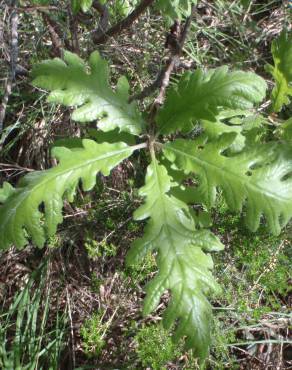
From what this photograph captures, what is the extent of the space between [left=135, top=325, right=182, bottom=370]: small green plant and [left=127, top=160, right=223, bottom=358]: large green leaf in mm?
714

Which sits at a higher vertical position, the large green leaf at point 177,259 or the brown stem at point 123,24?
the brown stem at point 123,24

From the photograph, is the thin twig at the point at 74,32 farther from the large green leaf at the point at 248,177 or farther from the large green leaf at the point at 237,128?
the large green leaf at the point at 248,177

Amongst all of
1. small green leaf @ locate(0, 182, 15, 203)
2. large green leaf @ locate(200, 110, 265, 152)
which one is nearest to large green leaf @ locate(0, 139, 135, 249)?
small green leaf @ locate(0, 182, 15, 203)

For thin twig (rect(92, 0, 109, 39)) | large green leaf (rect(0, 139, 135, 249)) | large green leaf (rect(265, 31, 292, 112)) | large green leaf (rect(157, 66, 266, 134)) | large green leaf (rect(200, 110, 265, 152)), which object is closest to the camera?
large green leaf (rect(0, 139, 135, 249))

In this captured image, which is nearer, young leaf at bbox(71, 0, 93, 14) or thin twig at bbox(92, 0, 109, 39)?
young leaf at bbox(71, 0, 93, 14)

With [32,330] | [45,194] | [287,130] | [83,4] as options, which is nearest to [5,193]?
[45,194]

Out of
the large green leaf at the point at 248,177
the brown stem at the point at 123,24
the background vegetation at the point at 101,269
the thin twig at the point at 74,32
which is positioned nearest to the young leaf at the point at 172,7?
the brown stem at the point at 123,24

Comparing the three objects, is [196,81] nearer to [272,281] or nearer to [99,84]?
[99,84]

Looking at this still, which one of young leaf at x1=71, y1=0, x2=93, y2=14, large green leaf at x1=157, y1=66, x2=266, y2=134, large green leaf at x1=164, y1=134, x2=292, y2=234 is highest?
young leaf at x1=71, y1=0, x2=93, y2=14

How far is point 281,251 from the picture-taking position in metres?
2.79

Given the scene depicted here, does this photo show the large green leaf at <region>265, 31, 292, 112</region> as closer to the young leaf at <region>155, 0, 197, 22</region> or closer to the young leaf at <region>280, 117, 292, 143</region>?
the young leaf at <region>280, 117, 292, 143</region>

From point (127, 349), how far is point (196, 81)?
1577 millimetres

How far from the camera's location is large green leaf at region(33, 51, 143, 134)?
2100 mm

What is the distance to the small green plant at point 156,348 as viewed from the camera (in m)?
2.47
